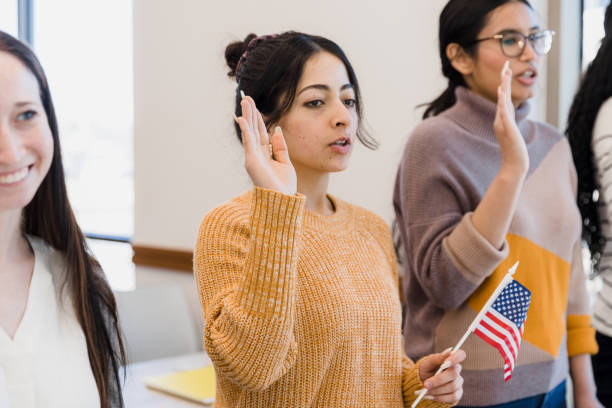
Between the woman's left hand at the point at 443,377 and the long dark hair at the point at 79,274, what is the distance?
0.60 m

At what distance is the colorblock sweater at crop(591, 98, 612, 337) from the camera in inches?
71.0

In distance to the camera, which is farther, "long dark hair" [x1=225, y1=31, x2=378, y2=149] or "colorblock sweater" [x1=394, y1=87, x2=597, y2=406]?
"colorblock sweater" [x1=394, y1=87, x2=597, y2=406]

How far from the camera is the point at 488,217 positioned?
146 centimetres

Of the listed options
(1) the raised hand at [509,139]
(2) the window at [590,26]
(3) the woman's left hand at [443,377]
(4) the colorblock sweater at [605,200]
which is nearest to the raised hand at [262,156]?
(3) the woman's left hand at [443,377]

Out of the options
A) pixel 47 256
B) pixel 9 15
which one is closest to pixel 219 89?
pixel 47 256

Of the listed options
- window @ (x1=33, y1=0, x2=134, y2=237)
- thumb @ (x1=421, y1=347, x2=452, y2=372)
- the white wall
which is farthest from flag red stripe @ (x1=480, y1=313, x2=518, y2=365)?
window @ (x1=33, y1=0, x2=134, y2=237)

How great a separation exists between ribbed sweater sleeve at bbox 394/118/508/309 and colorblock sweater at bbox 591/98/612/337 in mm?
438

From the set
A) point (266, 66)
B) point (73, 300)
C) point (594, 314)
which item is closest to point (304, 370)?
point (73, 300)

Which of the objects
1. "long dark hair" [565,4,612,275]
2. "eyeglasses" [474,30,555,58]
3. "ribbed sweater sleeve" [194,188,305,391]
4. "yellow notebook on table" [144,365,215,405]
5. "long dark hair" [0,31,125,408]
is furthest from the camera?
"yellow notebook on table" [144,365,215,405]

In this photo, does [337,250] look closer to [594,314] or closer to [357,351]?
[357,351]

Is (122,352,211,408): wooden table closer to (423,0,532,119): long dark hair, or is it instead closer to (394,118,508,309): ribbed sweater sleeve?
(394,118,508,309): ribbed sweater sleeve

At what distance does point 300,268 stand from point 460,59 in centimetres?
80

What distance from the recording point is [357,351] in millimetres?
1218

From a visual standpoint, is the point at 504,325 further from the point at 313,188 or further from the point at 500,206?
the point at 313,188
